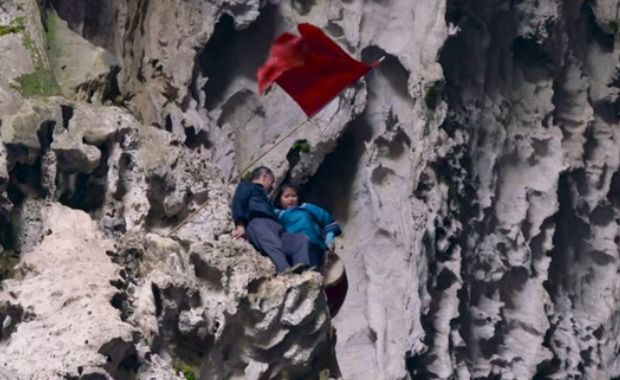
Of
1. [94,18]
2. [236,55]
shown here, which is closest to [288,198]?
[94,18]

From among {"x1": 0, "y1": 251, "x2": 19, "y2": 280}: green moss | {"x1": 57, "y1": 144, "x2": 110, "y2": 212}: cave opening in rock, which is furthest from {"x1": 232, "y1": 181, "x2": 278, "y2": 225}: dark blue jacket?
{"x1": 0, "y1": 251, "x2": 19, "y2": 280}: green moss

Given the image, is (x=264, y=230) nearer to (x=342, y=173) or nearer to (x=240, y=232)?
(x=240, y=232)

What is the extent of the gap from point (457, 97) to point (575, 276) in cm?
228

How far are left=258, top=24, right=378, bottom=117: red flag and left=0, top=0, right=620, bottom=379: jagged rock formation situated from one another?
733mm

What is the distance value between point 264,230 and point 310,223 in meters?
0.42

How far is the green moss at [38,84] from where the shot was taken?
9.70 m

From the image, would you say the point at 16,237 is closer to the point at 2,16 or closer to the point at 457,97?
the point at 2,16

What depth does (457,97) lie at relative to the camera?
13.3m

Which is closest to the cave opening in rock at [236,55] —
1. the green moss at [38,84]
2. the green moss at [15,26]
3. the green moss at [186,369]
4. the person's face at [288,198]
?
the person's face at [288,198]

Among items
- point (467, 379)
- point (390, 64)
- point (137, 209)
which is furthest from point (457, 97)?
point (137, 209)

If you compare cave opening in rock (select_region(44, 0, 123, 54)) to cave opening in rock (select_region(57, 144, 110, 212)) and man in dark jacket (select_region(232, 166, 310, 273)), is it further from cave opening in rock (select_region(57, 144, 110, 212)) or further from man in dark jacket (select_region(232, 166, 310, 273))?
man in dark jacket (select_region(232, 166, 310, 273))

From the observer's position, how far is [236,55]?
12.6 meters

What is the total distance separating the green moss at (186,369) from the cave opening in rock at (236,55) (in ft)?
13.3

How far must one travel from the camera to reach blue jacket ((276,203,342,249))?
9.84m
